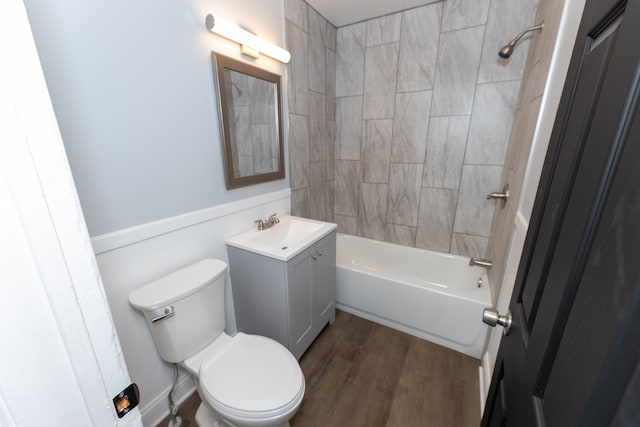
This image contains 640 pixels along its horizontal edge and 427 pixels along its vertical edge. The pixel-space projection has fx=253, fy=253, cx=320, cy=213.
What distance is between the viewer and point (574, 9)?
984 mm

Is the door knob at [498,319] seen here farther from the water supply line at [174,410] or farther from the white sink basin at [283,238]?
the water supply line at [174,410]

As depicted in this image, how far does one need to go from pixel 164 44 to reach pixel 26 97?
0.97m

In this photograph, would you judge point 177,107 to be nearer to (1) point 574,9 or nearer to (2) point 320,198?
(2) point 320,198

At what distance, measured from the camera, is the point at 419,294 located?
72.4 inches

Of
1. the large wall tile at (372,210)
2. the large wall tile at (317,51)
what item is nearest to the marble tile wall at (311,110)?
the large wall tile at (317,51)

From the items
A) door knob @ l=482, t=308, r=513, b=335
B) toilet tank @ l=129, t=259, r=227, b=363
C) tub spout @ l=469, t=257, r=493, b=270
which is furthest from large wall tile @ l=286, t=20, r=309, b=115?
tub spout @ l=469, t=257, r=493, b=270

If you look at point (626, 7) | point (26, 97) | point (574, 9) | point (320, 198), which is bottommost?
point (320, 198)

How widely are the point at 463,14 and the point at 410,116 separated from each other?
29.9 inches

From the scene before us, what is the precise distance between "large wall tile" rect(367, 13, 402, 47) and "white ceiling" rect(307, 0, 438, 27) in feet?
0.14

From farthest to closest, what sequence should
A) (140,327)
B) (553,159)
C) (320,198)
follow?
(320,198) → (140,327) → (553,159)

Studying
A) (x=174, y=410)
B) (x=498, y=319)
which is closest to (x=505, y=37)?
(x=498, y=319)

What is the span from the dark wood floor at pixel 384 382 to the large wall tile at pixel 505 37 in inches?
80.3

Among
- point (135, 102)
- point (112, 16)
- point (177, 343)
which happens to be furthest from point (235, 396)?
point (112, 16)

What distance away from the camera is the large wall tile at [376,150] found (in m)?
2.38
